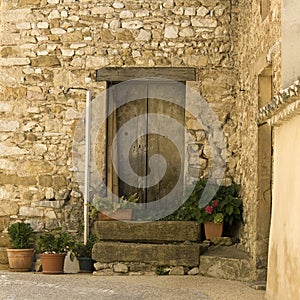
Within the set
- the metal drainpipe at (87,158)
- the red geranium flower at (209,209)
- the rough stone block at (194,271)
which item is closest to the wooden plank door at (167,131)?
the metal drainpipe at (87,158)

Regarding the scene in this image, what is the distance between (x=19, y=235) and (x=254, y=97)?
11.3ft

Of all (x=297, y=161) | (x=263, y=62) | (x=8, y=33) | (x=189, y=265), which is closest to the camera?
(x=297, y=161)

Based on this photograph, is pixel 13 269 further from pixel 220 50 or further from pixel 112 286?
pixel 220 50

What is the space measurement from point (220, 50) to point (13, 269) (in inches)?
148

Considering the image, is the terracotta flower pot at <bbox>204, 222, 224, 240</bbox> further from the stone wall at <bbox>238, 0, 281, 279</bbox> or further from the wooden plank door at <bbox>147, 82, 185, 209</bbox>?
the wooden plank door at <bbox>147, 82, 185, 209</bbox>

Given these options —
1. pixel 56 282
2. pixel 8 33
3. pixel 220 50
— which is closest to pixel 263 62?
pixel 220 50

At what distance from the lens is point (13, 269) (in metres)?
9.80

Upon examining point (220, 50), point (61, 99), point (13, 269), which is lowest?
point (13, 269)

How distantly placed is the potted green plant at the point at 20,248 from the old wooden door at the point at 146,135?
1.31 metres

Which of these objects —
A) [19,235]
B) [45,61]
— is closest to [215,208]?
[19,235]

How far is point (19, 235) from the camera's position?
9930 millimetres

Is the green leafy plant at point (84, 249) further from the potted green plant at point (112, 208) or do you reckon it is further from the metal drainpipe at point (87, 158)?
the potted green plant at point (112, 208)

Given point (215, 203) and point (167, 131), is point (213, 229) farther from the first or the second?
point (167, 131)

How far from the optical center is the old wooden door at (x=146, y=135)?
1039cm
